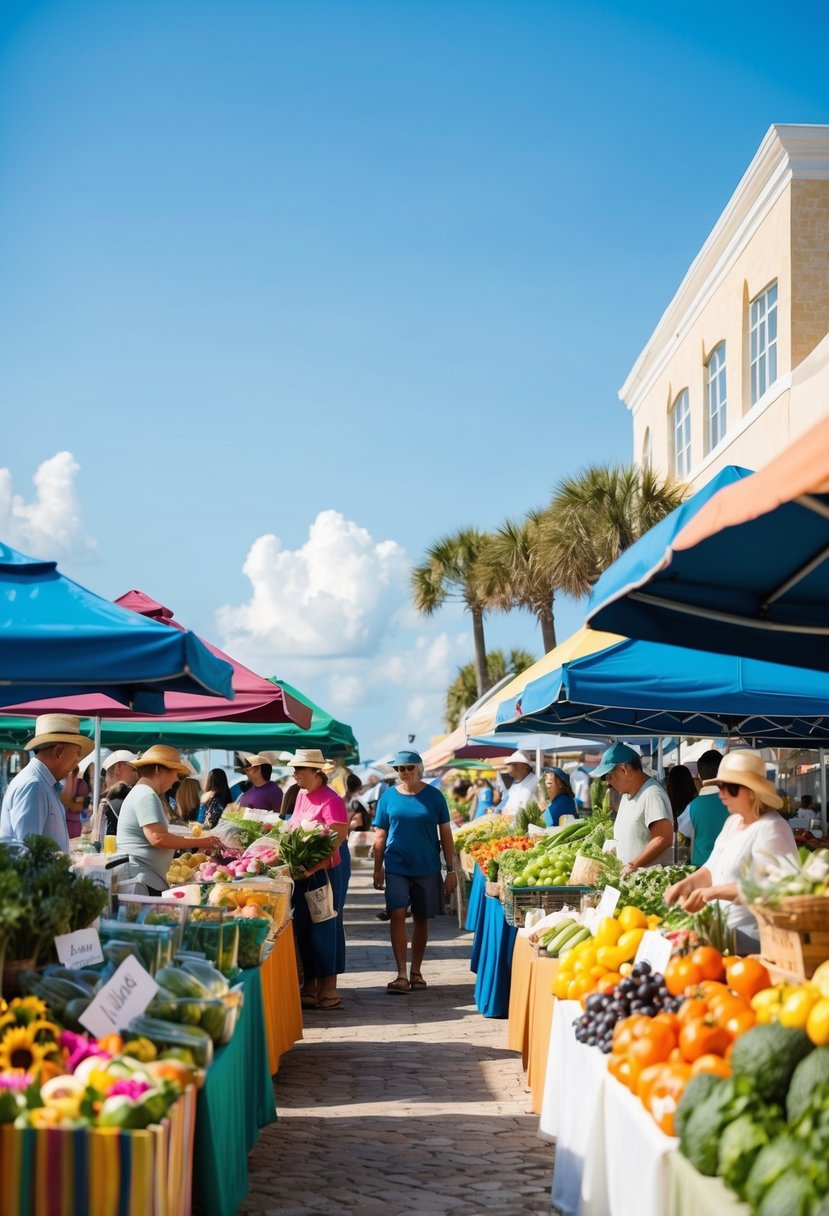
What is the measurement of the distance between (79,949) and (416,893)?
636 centimetres

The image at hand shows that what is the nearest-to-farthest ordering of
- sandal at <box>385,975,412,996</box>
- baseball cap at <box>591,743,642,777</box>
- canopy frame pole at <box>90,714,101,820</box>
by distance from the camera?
baseball cap at <box>591,743,642,777</box> → canopy frame pole at <box>90,714,101,820</box> → sandal at <box>385,975,412,996</box>

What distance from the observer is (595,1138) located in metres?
4.33

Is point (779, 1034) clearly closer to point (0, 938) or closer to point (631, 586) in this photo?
point (631, 586)

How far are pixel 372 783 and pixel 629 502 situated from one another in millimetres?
24100

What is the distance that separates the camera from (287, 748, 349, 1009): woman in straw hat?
10.1m

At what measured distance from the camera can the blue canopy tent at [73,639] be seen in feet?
17.5

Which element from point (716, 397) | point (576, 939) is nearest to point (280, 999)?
point (576, 939)

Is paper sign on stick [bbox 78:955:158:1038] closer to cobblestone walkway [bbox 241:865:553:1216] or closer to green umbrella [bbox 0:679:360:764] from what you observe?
cobblestone walkway [bbox 241:865:553:1216]

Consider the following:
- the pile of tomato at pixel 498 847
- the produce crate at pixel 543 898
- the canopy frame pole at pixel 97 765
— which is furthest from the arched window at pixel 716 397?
the produce crate at pixel 543 898

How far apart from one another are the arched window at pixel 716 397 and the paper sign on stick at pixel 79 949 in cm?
2359

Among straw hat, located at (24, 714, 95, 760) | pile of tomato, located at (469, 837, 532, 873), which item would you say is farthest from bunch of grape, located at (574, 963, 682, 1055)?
pile of tomato, located at (469, 837, 532, 873)

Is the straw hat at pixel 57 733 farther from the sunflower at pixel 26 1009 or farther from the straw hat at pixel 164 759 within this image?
the sunflower at pixel 26 1009

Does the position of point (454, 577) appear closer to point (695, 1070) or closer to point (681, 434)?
point (681, 434)

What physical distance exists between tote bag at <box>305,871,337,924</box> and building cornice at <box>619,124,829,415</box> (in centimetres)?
1674
